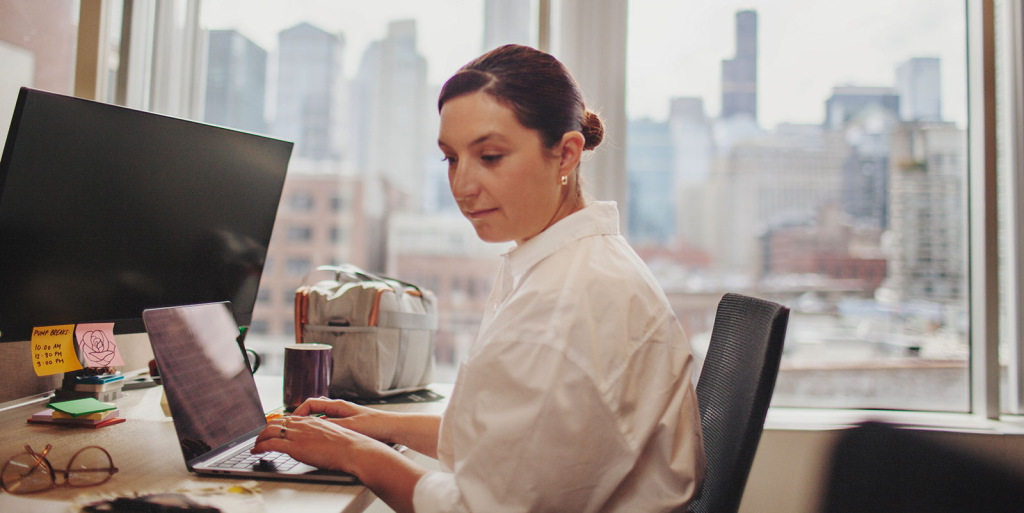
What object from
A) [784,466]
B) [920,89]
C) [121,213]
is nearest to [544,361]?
[121,213]

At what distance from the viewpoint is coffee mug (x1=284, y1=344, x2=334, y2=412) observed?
1.16 meters

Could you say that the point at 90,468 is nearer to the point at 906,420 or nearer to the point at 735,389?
the point at 735,389

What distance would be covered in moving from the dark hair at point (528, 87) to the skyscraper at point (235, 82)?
4.02 ft

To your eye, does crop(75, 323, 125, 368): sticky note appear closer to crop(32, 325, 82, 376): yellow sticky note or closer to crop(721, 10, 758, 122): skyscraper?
crop(32, 325, 82, 376): yellow sticky note

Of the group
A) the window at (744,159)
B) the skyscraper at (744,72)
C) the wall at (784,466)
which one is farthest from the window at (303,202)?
the wall at (784,466)

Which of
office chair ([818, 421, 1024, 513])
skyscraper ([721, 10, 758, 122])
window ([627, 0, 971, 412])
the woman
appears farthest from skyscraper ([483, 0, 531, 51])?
office chair ([818, 421, 1024, 513])

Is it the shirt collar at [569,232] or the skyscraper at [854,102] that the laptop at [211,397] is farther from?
the skyscraper at [854,102]

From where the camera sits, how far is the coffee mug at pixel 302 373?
1.16m

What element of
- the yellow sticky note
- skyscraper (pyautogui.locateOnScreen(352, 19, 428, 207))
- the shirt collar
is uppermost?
skyscraper (pyautogui.locateOnScreen(352, 19, 428, 207))

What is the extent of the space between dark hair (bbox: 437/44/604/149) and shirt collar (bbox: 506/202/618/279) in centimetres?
11

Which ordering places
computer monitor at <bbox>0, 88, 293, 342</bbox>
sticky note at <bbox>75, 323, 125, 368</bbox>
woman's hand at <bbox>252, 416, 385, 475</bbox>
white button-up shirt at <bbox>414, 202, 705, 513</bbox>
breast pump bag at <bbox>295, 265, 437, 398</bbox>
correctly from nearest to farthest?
white button-up shirt at <bbox>414, 202, 705, 513</bbox>
woman's hand at <bbox>252, 416, 385, 475</bbox>
computer monitor at <bbox>0, 88, 293, 342</bbox>
sticky note at <bbox>75, 323, 125, 368</bbox>
breast pump bag at <bbox>295, 265, 437, 398</bbox>

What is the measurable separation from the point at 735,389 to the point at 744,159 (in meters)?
1.22

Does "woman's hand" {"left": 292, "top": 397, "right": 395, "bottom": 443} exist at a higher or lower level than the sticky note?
lower

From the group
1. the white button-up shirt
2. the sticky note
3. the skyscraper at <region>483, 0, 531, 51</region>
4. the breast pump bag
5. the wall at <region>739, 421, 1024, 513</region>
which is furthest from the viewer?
the skyscraper at <region>483, 0, 531, 51</region>
